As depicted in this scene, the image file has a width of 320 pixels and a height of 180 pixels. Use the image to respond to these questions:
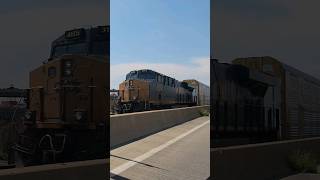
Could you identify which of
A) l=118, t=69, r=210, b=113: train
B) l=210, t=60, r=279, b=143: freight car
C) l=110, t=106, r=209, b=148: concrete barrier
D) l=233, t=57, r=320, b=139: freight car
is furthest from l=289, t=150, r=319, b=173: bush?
l=118, t=69, r=210, b=113: train

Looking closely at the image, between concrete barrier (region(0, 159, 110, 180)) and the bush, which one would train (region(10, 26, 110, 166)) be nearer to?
concrete barrier (region(0, 159, 110, 180))

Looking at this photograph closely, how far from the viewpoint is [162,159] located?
12.4 metres

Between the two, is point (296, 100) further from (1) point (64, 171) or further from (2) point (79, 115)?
(1) point (64, 171)

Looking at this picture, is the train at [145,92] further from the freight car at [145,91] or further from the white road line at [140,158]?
the white road line at [140,158]

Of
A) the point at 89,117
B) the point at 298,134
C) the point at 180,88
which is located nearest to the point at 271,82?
the point at 298,134

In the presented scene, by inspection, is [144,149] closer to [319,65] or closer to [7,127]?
[319,65]

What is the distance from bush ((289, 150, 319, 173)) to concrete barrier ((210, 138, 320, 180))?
9cm

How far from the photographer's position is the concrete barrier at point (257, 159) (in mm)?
8430

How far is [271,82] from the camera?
9773 millimetres

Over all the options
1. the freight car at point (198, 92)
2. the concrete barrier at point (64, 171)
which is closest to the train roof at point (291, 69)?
the concrete barrier at point (64, 171)

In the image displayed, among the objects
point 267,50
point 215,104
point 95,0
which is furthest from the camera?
point 267,50

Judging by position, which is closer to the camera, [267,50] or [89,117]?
[89,117]

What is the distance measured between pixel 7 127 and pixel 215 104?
12.4ft

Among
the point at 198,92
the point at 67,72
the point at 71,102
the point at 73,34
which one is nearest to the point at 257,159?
the point at 71,102
